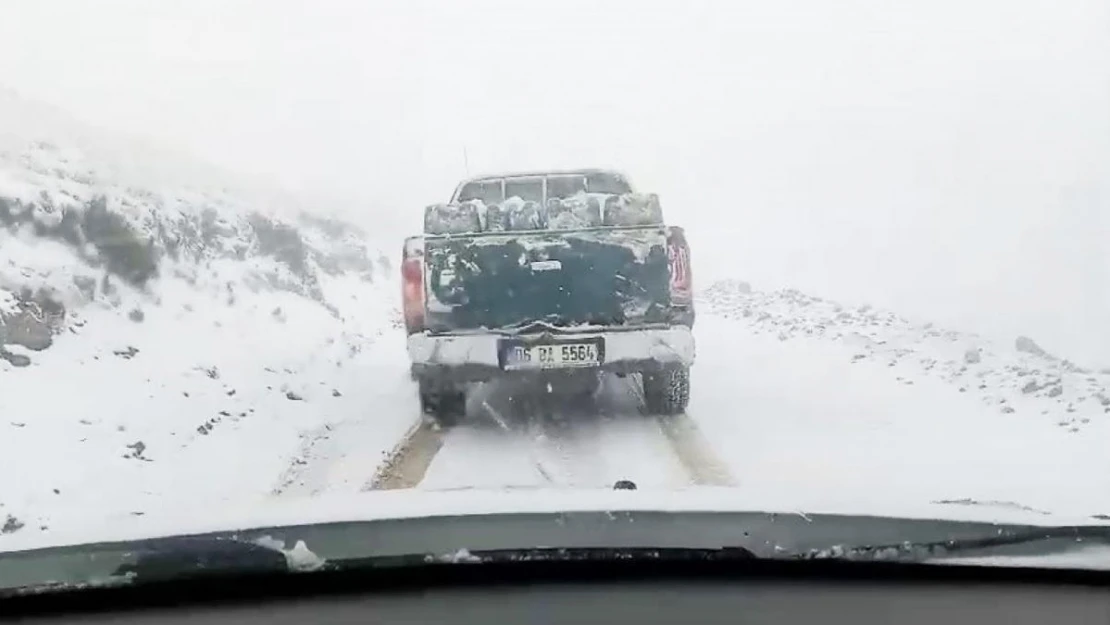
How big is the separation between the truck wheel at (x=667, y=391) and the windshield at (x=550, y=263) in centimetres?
3

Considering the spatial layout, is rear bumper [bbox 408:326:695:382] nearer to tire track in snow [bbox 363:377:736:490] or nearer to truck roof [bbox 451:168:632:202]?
tire track in snow [bbox 363:377:736:490]

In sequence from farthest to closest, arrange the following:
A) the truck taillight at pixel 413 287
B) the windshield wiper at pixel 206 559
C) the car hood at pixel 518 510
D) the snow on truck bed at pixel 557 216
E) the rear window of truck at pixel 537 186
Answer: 1. the rear window of truck at pixel 537 186
2. the snow on truck bed at pixel 557 216
3. the truck taillight at pixel 413 287
4. the car hood at pixel 518 510
5. the windshield wiper at pixel 206 559

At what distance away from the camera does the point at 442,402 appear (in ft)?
28.0

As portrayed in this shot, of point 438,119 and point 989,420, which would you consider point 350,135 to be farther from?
point 989,420

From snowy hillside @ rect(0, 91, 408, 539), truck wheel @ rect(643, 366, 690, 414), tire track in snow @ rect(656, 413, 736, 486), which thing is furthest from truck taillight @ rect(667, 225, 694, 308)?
snowy hillside @ rect(0, 91, 408, 539)

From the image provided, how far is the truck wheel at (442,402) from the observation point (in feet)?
27.9

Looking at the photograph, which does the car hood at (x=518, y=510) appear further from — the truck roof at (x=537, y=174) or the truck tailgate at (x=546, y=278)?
the truck roof at (x=537, y=174)

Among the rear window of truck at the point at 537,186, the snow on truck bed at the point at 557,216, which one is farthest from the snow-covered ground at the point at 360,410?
the rear window of truck at the point at 537,186

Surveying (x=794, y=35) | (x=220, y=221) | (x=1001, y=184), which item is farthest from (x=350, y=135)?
(x=1001, y=184)

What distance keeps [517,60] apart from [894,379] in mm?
18860

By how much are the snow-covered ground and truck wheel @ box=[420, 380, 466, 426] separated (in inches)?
4.9

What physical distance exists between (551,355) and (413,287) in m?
1.00

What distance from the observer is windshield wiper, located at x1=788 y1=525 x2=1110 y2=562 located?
2.91m

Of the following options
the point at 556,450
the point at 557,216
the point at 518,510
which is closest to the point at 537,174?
the point at 557,216
